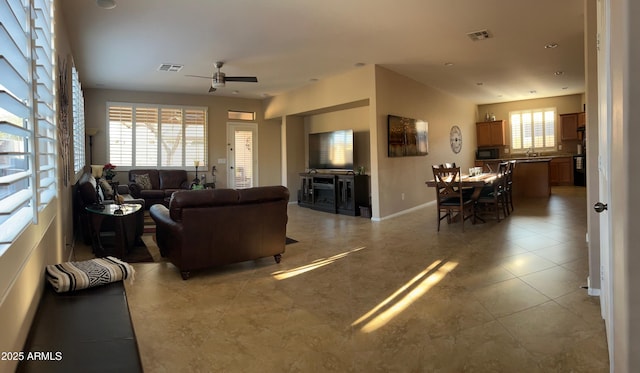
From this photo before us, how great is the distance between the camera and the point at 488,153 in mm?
11961

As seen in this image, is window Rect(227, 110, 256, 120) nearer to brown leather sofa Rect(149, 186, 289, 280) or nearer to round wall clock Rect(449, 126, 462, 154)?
round wall clock Rect(449, 126, 462, 154)

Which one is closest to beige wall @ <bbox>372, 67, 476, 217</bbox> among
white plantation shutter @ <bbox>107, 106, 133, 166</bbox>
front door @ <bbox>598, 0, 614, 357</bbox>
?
front door @ <bbox>598, 0, 614, 357</bbox>

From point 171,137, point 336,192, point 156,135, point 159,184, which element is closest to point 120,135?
point 156,135

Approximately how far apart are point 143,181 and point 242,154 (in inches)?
99.8

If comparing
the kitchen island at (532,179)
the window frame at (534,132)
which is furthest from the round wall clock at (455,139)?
the window frame at (534,132)

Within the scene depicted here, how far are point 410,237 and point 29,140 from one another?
15.4 feet

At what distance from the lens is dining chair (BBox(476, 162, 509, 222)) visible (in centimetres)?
619

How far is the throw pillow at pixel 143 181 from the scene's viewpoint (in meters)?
8.30

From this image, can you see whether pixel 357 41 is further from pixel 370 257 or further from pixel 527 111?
pixel 527 111

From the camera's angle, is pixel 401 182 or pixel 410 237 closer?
pixel 410 237

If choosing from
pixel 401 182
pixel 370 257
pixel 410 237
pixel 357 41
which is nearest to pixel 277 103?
pixel 401 182

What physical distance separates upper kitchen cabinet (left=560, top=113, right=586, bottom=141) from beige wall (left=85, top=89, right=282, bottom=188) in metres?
8.15

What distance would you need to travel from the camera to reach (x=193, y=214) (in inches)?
140

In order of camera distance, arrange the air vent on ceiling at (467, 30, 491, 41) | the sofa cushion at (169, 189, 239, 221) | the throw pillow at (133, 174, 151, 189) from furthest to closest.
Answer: the throw pillow at (133, 174, 151, 189) → the air vent on ceiling at (467, 30, 491, 41) → the sofa cushion at (169, 189, 239, 221)
